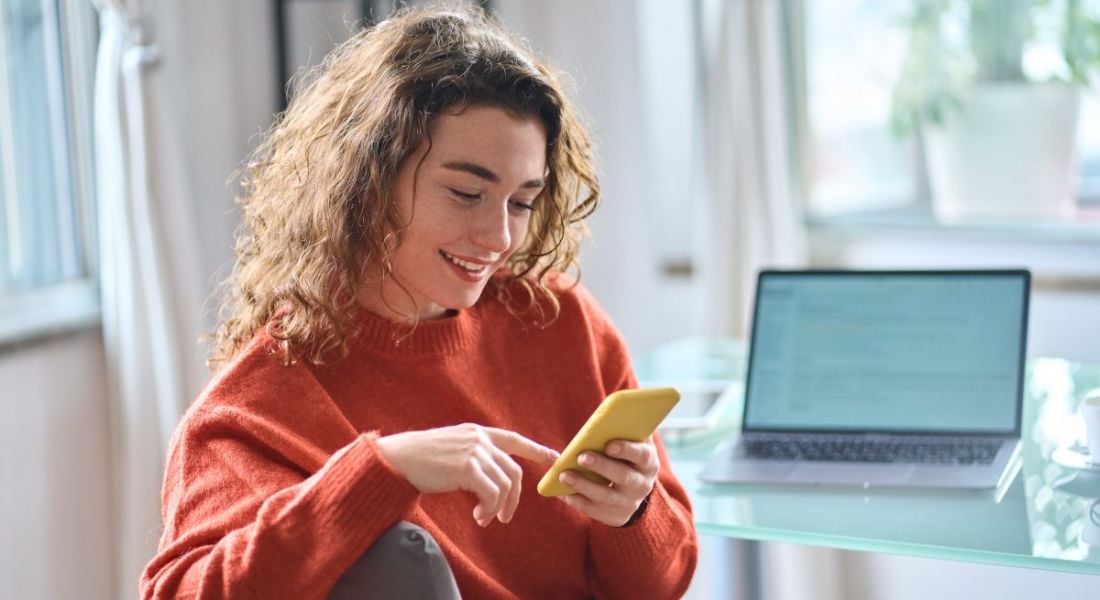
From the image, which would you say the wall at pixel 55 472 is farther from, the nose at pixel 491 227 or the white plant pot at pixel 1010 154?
the white plant pot at pixel 1010 154

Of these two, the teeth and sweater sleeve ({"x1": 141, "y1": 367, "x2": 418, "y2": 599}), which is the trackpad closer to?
the teeth

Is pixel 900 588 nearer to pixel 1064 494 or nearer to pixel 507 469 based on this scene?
pixel 1064 494

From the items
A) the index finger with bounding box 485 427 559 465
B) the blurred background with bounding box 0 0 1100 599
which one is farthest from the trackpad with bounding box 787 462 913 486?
the blurred background with bounding box 0 0 1100 599

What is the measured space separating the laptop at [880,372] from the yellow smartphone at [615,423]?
1.00 feet

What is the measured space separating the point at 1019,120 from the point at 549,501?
5.17 ft

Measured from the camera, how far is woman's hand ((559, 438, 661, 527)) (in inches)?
46.4

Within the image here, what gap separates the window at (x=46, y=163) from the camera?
2.27 metres

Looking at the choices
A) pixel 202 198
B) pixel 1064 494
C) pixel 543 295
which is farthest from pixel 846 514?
pixel 202 198

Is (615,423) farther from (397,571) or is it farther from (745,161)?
(745,161)

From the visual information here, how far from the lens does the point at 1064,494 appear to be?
4.44ft

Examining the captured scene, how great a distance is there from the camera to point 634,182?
281cm

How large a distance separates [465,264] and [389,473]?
280 millimetres

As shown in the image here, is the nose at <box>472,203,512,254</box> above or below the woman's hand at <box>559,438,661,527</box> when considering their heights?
above

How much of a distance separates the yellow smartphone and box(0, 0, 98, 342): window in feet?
4.43
